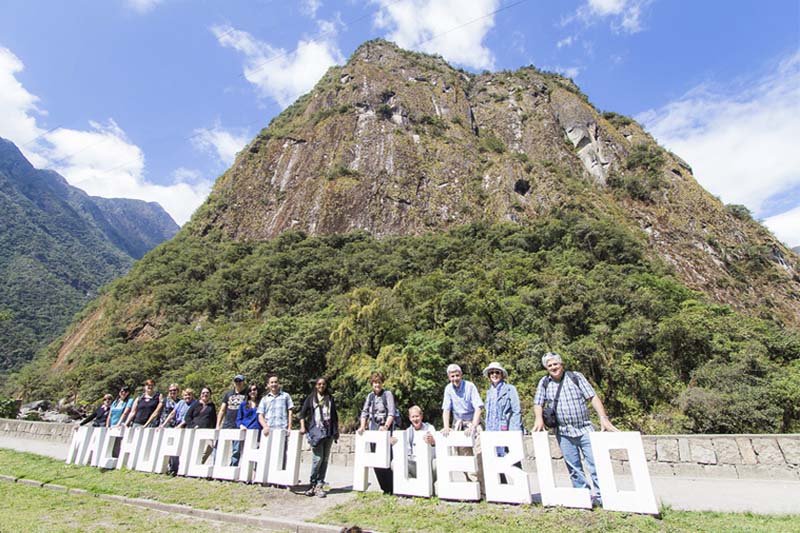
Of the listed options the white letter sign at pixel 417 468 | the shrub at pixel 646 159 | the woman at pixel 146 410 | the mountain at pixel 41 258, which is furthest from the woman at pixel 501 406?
the shrub at pixel 646 159

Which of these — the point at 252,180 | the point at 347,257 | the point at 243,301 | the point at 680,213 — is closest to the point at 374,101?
the point at 252,180

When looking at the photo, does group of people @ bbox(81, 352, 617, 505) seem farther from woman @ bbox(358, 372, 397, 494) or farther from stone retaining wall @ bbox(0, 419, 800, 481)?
stone retaining wall @ bbox(0, 419, 800, 481)

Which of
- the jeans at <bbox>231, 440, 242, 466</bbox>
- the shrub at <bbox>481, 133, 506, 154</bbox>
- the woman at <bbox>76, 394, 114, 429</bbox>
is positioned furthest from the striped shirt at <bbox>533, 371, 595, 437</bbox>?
the shrub at <bbox>481, 133, 506, 154</bbox>

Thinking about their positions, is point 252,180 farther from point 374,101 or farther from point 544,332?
point 544,332

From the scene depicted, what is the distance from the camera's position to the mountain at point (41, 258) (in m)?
69.9

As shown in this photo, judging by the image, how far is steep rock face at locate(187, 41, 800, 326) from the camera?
44781 millimetres

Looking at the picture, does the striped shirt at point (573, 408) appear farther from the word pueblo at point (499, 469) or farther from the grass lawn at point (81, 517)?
the grass lawn at point (81, 517)

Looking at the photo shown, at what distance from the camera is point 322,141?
59.6 m

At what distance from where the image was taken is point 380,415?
580 cm

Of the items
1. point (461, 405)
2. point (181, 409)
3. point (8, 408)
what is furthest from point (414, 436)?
point (8, 408)

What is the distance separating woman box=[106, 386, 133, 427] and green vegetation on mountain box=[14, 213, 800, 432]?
39.9ft

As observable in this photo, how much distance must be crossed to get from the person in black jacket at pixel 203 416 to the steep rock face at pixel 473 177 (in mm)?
41181

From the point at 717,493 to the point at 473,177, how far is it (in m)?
51.2

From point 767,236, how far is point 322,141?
5811 centimetres
